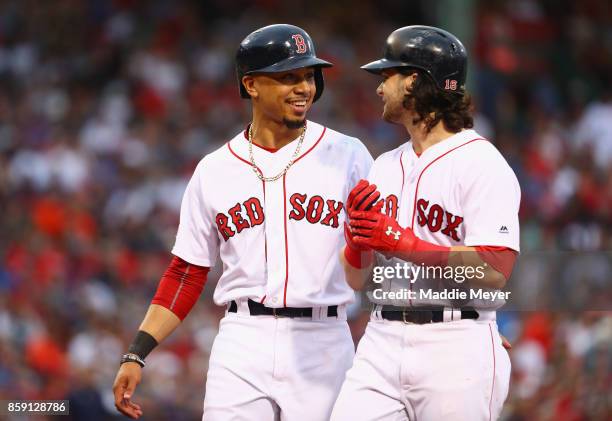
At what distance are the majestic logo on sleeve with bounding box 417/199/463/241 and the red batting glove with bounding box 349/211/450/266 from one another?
0.42 feet

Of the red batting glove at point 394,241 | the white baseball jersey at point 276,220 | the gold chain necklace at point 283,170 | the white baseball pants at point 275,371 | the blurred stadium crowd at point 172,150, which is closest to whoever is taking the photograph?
the red batting glove at point 394,241

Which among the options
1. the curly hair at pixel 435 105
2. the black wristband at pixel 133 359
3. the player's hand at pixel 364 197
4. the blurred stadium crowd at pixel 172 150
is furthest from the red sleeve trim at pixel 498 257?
the blurred stadium crowd at pixel 172 150

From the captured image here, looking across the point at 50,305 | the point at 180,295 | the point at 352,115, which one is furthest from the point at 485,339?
the point at 352,115

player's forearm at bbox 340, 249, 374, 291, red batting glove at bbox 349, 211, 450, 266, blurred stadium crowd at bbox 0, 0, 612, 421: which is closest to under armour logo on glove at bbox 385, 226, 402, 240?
red batting glove at bbox 349, 211, 450, 266

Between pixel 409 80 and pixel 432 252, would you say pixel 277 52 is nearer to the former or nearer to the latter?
pixel 409 80

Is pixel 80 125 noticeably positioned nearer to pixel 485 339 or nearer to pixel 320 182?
pixel 320 182

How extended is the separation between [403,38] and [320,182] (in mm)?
678

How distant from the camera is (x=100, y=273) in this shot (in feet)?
30.9

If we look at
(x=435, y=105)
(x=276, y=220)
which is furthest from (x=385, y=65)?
(x=276, y=220)

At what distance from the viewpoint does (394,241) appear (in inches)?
141

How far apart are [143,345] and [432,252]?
1222 millimetres

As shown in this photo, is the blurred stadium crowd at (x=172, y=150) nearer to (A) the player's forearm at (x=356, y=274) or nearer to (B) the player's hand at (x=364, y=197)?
(A) the player's forearm at (x=356, y=274)

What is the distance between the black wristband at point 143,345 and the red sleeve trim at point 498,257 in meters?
1.32

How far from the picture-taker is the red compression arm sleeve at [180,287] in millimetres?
4348
